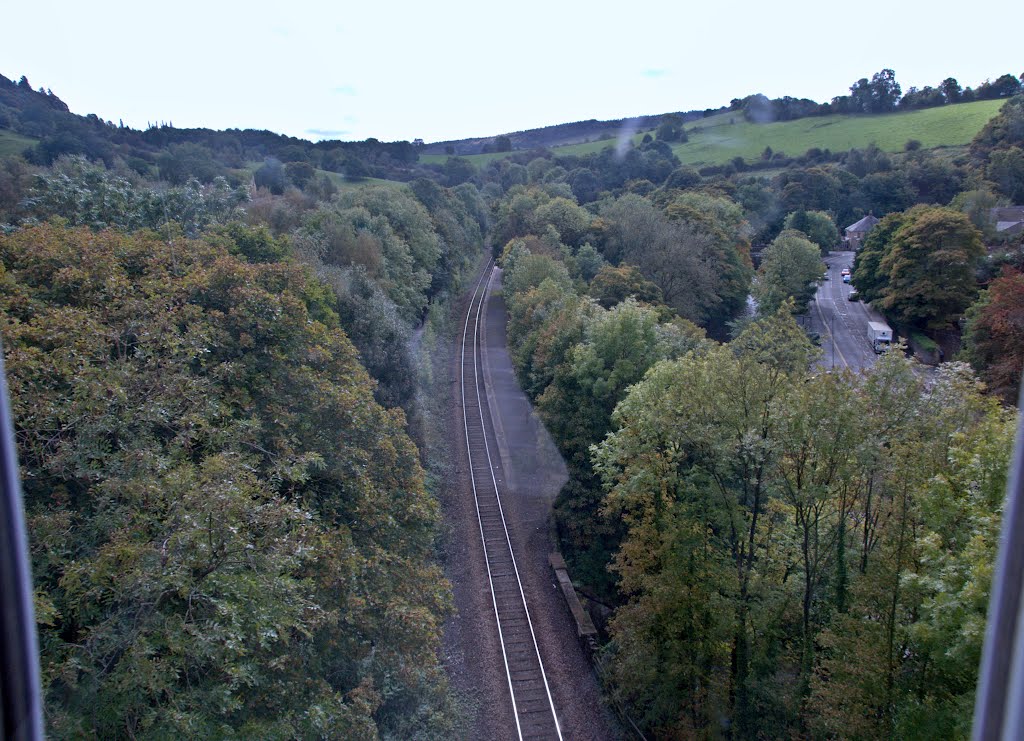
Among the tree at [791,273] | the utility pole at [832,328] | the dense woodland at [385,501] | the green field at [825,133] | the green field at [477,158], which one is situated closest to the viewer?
the dense woodland at [385,501]

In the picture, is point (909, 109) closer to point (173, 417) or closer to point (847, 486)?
point (847, 486)

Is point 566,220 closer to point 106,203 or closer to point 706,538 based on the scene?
point 106,203

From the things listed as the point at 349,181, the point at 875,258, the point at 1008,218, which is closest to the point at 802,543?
the point at 875,258

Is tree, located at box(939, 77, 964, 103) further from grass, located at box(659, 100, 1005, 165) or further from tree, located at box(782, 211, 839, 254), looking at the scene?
tree, located at box(782, 211, 839, 254)

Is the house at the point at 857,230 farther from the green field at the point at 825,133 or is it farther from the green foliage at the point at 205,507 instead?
the green foliage at the point at 205,507

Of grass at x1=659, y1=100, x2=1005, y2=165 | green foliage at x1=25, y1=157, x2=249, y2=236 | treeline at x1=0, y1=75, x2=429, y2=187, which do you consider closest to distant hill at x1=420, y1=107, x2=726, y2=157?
grass at x1=659, y1=100, x2=1005, y2=165

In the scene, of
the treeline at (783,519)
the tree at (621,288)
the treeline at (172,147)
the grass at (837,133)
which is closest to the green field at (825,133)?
the grass at (837,133)

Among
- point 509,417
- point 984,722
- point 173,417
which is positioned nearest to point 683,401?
point 173,417
